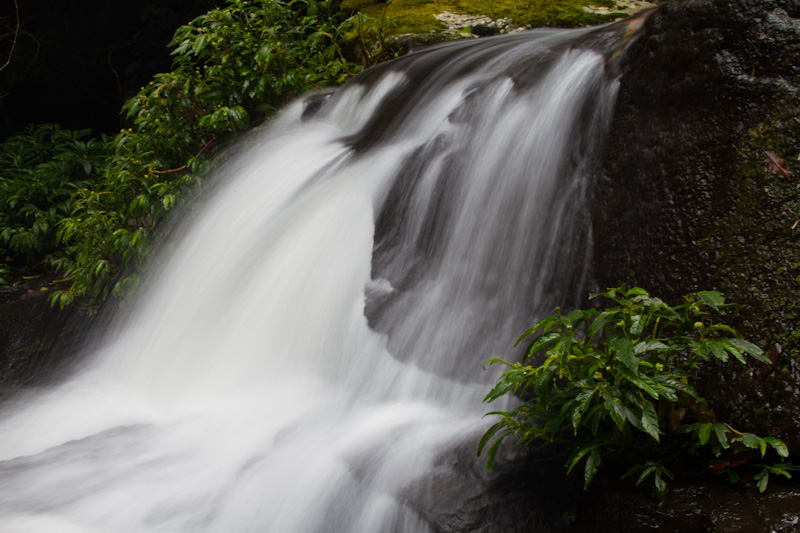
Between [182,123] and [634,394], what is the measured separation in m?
4.09

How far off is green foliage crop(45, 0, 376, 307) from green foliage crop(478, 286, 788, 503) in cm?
320

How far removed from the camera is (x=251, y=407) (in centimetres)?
313

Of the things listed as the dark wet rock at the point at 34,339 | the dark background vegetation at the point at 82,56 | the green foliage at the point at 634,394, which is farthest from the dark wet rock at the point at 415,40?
the green foliage at the point at 634,394

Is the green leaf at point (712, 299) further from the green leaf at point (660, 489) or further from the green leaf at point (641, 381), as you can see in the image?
the green leaf at point (660, 489)

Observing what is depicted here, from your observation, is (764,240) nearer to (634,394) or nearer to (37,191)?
(634,394)

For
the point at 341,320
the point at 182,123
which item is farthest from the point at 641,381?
the point at 182,123

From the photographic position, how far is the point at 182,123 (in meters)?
4.98

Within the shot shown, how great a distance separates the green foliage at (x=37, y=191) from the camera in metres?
5.48

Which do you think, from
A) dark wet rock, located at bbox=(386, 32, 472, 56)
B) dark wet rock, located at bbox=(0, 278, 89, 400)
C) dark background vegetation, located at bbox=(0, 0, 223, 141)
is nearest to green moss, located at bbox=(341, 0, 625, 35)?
dark wet rock, located at bbox=(386, 32, 472, 56)

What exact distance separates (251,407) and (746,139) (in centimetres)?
231

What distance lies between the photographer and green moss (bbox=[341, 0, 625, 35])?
5.60 meters

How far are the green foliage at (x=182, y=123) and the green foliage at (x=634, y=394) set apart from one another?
3196mm

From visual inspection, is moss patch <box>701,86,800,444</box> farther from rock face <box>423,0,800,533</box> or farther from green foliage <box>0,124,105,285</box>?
green foliage <box>0,124,105,285</box>

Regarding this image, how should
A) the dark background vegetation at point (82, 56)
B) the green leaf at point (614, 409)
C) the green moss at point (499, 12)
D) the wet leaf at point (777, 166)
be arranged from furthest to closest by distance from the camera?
the dark background vegetation at point (82, 56), the green moss at point (499, 12), the wet leaf at point (777, 166), the green leaf at point (614, 409)
